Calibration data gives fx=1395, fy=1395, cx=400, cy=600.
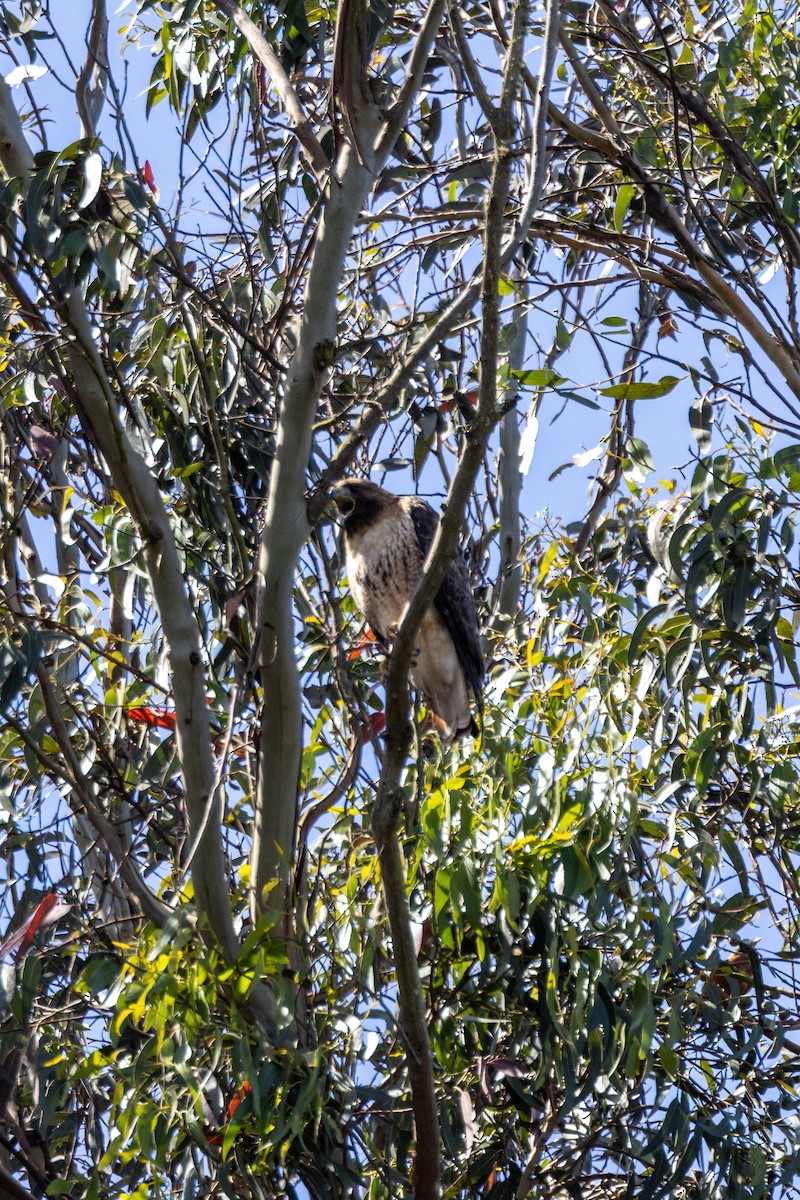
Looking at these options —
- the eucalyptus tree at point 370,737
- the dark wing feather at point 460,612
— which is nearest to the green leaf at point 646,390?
the eucalyptus tree at point 370,737

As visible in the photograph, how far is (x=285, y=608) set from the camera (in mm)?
3037

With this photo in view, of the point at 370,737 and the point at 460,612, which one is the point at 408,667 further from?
the point at 460,612

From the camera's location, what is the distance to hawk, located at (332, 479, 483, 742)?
466 centimetres

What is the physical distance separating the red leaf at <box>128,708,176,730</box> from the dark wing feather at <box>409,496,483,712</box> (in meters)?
1.19

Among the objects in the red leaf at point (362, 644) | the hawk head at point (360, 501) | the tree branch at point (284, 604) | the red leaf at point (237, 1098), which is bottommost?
the red leaf at point (237, 1098)

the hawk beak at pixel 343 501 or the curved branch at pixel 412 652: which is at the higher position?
the hawk beak at pixel 343 501

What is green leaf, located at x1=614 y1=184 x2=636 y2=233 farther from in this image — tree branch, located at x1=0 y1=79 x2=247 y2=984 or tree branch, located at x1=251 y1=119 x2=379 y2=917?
tree branch, located at x1=0 y1=79 x2=247 y2=984

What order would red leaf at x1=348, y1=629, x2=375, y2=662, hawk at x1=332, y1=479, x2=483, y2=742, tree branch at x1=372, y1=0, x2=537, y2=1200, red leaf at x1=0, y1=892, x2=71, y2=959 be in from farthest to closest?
hawk at x1=332, y1=479, x2=483, y2=742 → red leaf at x1=348, y1=629, x2=375, y2=662 → red leaf at x1=0, y1=892, x2=71, y2=959 → tree branch at x1=372, y1=0, x2=537, y2=1200

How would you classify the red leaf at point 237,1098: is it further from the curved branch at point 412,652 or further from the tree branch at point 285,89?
the tree branch at point 285,89

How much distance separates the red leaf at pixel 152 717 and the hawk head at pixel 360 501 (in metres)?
1.28

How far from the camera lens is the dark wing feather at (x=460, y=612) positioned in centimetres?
460

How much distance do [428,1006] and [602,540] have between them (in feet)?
5.51

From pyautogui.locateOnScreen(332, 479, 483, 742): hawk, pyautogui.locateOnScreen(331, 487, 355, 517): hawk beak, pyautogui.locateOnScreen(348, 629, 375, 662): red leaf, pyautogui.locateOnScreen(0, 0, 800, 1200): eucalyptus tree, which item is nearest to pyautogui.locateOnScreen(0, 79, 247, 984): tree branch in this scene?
pyautogui.locateOnScreen(0, 0, 800, 1200): eucalyptus tree

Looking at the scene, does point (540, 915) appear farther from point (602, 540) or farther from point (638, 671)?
point (602, 540)
